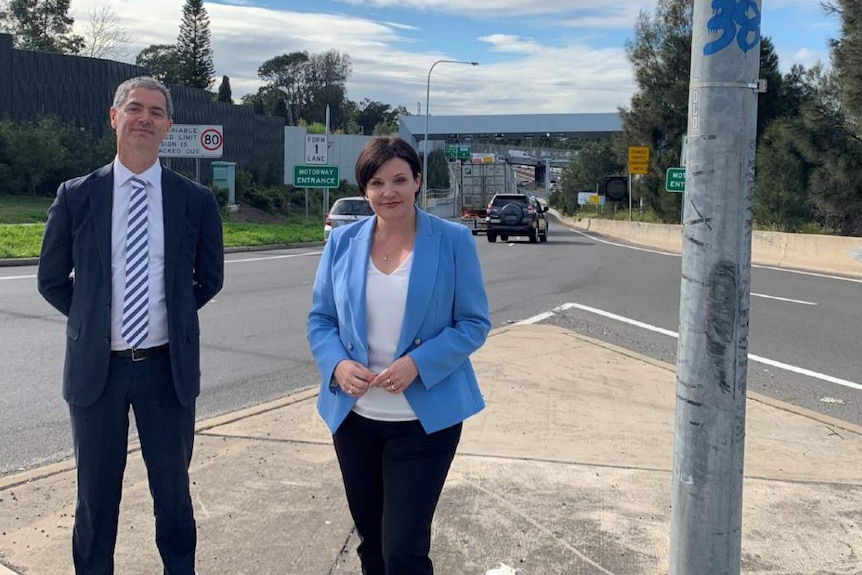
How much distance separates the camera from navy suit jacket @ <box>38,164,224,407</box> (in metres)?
3.11

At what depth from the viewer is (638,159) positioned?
40406 mm

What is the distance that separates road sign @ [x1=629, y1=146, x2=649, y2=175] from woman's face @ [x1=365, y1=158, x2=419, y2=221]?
126ft

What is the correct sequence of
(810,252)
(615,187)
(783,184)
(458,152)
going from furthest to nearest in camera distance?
(458,152), (783,184), (810,252), (615,187)

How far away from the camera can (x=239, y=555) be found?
12.8 ft

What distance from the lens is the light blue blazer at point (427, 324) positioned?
2951 millimetres

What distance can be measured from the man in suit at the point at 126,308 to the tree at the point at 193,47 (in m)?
76.6

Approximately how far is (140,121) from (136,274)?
56cm

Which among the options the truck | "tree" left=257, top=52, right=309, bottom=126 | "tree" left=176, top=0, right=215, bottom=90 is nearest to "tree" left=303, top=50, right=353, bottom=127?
"tree" left=257, top=52, right=309, bottom=126

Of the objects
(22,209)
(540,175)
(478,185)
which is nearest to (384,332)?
(22,209)

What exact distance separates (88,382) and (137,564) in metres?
1.12

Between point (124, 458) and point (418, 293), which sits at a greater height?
point (418, 293)

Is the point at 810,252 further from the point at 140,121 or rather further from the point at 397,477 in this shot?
the point at 140,121

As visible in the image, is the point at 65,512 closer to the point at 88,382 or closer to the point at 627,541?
the point at 88,382

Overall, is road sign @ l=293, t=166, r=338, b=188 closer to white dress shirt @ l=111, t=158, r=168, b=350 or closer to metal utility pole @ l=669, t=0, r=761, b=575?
white dress shirt @ l=111, t=158, r=168, b=350
